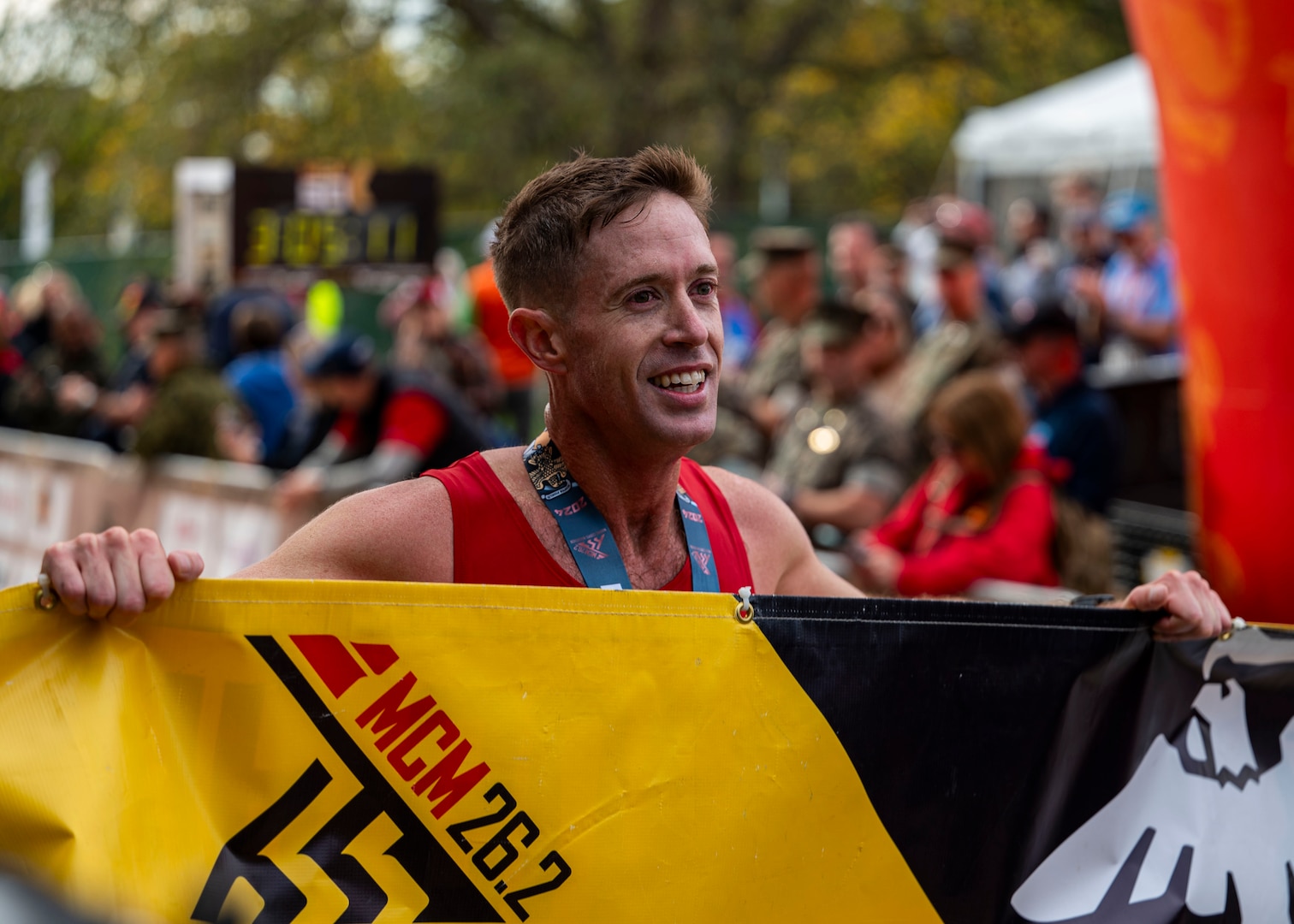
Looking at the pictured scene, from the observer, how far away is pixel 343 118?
1970 centimetres

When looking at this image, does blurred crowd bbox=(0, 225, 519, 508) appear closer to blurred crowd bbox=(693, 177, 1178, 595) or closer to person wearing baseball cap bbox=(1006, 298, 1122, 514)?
blurred crowd bbox=(693, 177, 1178, 595)

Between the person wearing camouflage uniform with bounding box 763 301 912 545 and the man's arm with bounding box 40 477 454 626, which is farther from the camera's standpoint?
the person wearing camouflage uniform with bounding box 763 301 912 545

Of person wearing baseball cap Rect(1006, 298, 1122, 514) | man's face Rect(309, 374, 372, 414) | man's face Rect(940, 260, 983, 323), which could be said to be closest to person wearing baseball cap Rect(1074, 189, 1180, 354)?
man's face Rect(940, 260, 983, 323)

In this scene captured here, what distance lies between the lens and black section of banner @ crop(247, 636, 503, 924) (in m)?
2.36

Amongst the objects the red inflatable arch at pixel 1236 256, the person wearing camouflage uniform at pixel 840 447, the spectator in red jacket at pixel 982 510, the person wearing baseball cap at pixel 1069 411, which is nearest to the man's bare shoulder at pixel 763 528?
the red inflatable arch at pixel 1236 256

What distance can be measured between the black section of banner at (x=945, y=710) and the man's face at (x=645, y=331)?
38 centimetres

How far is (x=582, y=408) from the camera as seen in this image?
2.56 meters

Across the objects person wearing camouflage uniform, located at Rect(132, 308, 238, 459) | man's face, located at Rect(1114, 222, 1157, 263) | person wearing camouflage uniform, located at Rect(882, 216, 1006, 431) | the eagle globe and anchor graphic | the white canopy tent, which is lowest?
the eagle globe and anchor graphic

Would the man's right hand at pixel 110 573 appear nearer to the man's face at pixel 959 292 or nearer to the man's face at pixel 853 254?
the man's face at pixel 959 292

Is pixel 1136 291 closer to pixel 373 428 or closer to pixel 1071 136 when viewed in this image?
pixel 373 428

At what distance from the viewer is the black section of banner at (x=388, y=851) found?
7.75 ft

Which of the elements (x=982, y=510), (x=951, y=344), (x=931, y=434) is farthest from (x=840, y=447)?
(x=951, y=344)

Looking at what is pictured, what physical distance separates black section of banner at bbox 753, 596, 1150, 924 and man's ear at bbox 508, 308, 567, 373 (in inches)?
22.2

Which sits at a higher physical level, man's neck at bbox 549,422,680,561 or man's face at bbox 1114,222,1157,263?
man's face at bbox 1114,222,1157,263
